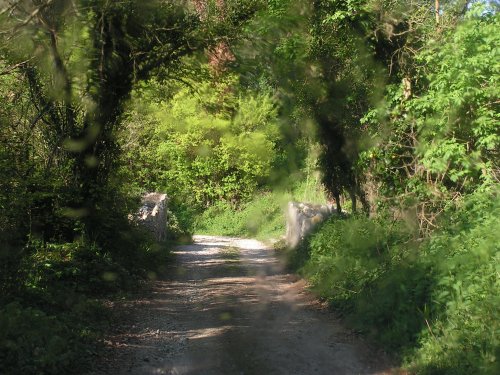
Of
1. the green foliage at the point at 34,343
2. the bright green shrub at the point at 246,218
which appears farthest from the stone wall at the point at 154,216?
the green foliage at the point at 34,343

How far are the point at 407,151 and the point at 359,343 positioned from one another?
5549 millimetres

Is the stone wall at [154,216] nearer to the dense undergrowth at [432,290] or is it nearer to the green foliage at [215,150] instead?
the green foliage at [215,150]

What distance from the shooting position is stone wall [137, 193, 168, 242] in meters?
20.3

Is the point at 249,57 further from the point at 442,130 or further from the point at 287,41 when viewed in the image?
the point at 442,130

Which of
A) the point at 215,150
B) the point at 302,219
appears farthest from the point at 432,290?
the point at 215,150

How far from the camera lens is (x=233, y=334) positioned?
8875 mm

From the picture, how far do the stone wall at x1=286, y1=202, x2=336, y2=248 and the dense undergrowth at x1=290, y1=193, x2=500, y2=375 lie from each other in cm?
603

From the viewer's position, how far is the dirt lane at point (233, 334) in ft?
23.7

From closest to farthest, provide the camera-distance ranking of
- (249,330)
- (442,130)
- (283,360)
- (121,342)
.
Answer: (283,360) < (121,342) < (249,330) < (442,130)

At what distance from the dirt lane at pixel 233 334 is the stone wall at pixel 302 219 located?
374 cm

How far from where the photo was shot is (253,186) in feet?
127

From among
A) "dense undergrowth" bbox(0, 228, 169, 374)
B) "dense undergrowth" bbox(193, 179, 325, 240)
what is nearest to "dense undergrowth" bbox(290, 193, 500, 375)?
"dense undergrowth" bbox(0, 228, 169, 374)

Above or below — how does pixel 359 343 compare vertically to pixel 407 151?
below

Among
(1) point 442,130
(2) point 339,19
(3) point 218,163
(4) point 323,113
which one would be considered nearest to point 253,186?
(3) point 218,163
